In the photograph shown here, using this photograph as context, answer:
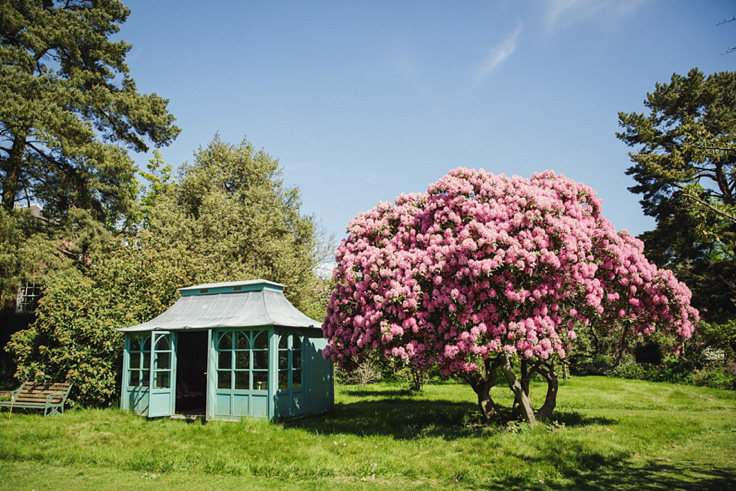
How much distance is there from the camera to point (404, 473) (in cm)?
827

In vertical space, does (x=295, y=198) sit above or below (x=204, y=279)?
above

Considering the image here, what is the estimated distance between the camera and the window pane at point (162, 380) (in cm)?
1432

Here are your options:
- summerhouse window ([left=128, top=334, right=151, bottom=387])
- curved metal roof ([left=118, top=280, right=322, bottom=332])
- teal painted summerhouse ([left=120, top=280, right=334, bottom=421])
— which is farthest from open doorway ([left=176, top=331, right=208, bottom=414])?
curved metal roof ([left=118, top=280, right=322, bottom=332])

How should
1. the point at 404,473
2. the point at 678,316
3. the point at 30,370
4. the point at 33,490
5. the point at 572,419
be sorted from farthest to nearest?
the point at 30,370 → the point at 572,419 → the point at 678,316 → the point at 404,473 → the point at 33,490

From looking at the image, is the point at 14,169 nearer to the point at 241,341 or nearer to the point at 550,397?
the point at 241,341

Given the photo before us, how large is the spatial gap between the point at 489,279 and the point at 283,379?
701 cm

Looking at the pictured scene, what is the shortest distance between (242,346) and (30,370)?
8131 millimetres

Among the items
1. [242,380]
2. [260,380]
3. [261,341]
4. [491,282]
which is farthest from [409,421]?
[491,282]

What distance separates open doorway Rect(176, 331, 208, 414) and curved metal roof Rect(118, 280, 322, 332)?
5.23 ft

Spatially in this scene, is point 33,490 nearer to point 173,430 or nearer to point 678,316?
point 173,430

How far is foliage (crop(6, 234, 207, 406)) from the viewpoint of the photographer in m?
15.6

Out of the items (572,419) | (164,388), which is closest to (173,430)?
(164,388)

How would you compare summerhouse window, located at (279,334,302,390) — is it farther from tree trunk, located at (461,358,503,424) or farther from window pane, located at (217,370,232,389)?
tree trunk, located at (461,358,503,424)

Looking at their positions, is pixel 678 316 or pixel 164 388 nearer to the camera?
pixel 678 316
